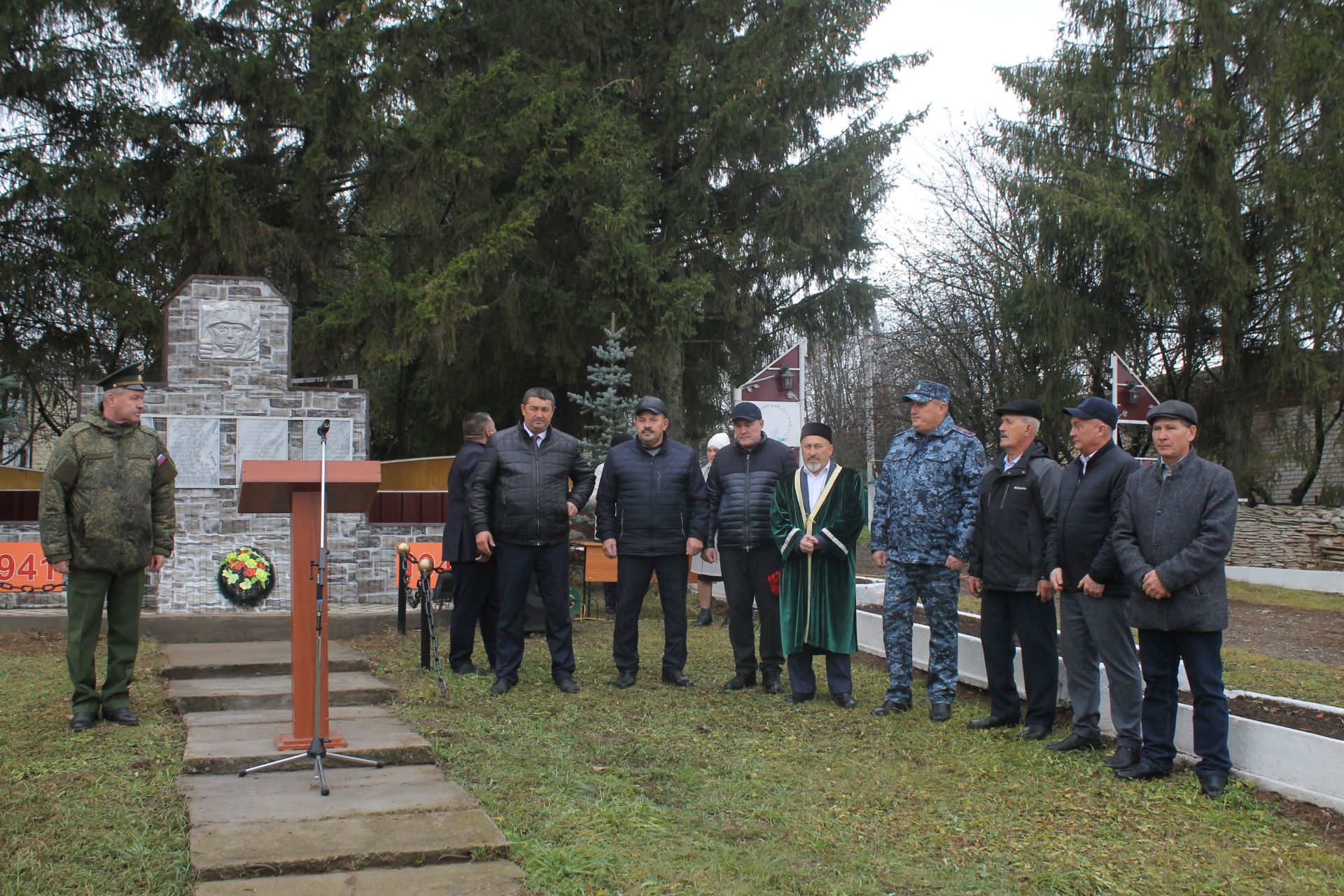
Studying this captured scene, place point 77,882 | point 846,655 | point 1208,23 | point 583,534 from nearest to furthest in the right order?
1. point 77,882
2. point 846,655
3. point 583,534
4. point 1208,23

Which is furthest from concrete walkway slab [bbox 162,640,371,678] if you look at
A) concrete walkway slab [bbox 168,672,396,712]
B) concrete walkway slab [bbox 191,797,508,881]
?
concrete walkway slab [bbox 191,797,508,881]

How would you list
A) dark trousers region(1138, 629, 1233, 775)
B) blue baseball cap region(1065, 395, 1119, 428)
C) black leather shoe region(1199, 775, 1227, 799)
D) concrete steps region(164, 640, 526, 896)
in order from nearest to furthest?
concrete steps region(164, 640, 526, 896)
black leather shoe region(1199, 775, 1227, 799)
dark trousers region(1138, 629, 1233, 775)
blue baseball cap region(1065, 395, 1119, 428)

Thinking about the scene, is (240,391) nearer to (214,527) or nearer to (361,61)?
(214,527)

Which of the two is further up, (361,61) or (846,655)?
(361,61)

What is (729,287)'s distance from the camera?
17203 millimetres

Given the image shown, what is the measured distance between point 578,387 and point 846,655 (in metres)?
10.8

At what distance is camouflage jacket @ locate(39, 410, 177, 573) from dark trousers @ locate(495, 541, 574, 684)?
2.08m

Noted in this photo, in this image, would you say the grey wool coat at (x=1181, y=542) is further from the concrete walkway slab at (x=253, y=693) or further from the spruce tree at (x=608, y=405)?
the spruce tree at (x=608, y=405)

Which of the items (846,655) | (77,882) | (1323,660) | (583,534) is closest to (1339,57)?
(1323,660)

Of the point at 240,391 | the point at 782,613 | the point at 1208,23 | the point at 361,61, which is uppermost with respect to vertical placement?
the point at 1208,23

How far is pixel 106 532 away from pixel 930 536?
4.73 metres

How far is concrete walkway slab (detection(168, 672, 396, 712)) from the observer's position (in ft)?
21.9

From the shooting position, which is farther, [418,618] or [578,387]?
[578,387]

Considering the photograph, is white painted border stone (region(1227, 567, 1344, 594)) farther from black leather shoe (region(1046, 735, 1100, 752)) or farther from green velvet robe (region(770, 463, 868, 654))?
black leather shoe (region(1046, 735, 1100, 752))
